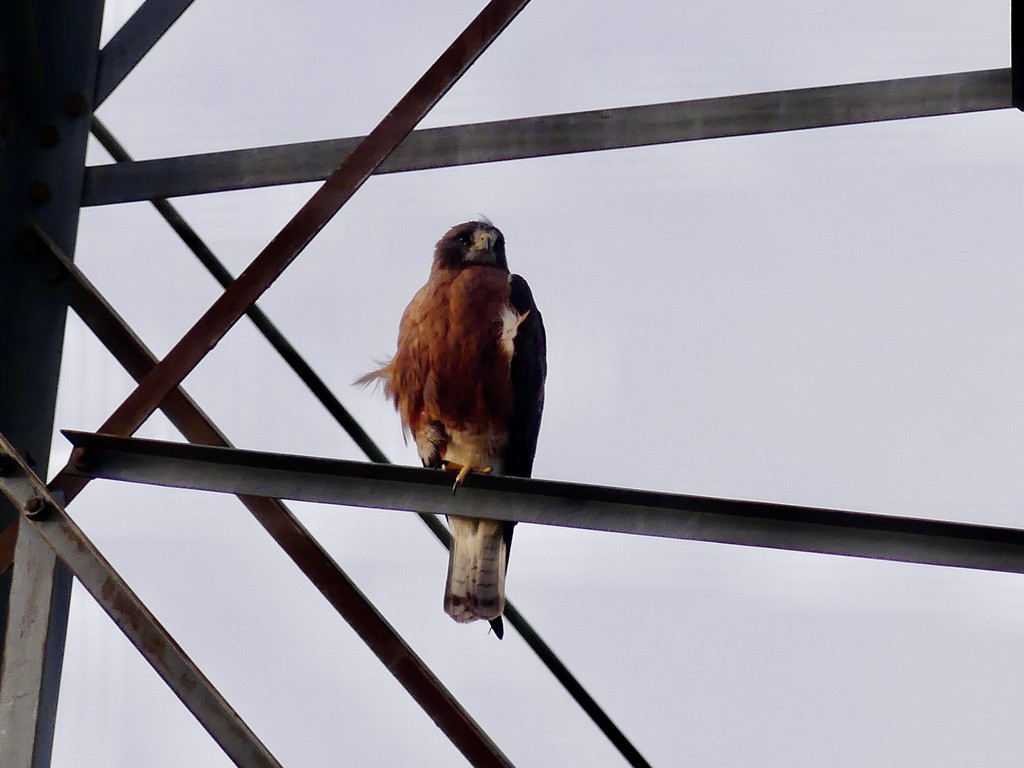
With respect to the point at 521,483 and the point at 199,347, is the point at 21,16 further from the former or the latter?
the point at 521,483

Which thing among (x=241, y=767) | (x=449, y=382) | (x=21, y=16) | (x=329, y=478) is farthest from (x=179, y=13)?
(x=241, y=767)

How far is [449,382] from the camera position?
397 centimetres

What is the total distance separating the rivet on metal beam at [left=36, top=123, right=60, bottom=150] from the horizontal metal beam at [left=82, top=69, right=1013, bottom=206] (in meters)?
0.12

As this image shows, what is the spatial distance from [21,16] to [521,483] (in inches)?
81.7

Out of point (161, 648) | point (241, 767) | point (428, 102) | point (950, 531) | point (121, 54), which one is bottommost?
point (241, 767)

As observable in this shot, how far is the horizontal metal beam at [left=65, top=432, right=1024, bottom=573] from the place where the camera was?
8.14 feet

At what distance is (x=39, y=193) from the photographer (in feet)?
12.6

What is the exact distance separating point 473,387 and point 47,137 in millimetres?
1383

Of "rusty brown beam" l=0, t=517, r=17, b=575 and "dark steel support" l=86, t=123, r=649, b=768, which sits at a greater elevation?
"dark steel support" l=86, t=123, r=649, b=768

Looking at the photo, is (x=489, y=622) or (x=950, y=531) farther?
(x=489, y=622)

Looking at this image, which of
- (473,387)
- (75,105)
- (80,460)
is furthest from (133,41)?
(80,460)

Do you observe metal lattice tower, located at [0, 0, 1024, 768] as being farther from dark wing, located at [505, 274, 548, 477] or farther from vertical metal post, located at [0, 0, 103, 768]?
dark wing, located at [505, 274, 548, 477]

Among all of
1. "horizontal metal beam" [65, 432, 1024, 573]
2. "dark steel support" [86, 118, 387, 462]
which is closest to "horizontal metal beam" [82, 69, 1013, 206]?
"dark steel support" [86, 118, 387, 462]

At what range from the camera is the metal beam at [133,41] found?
4.01 meters
